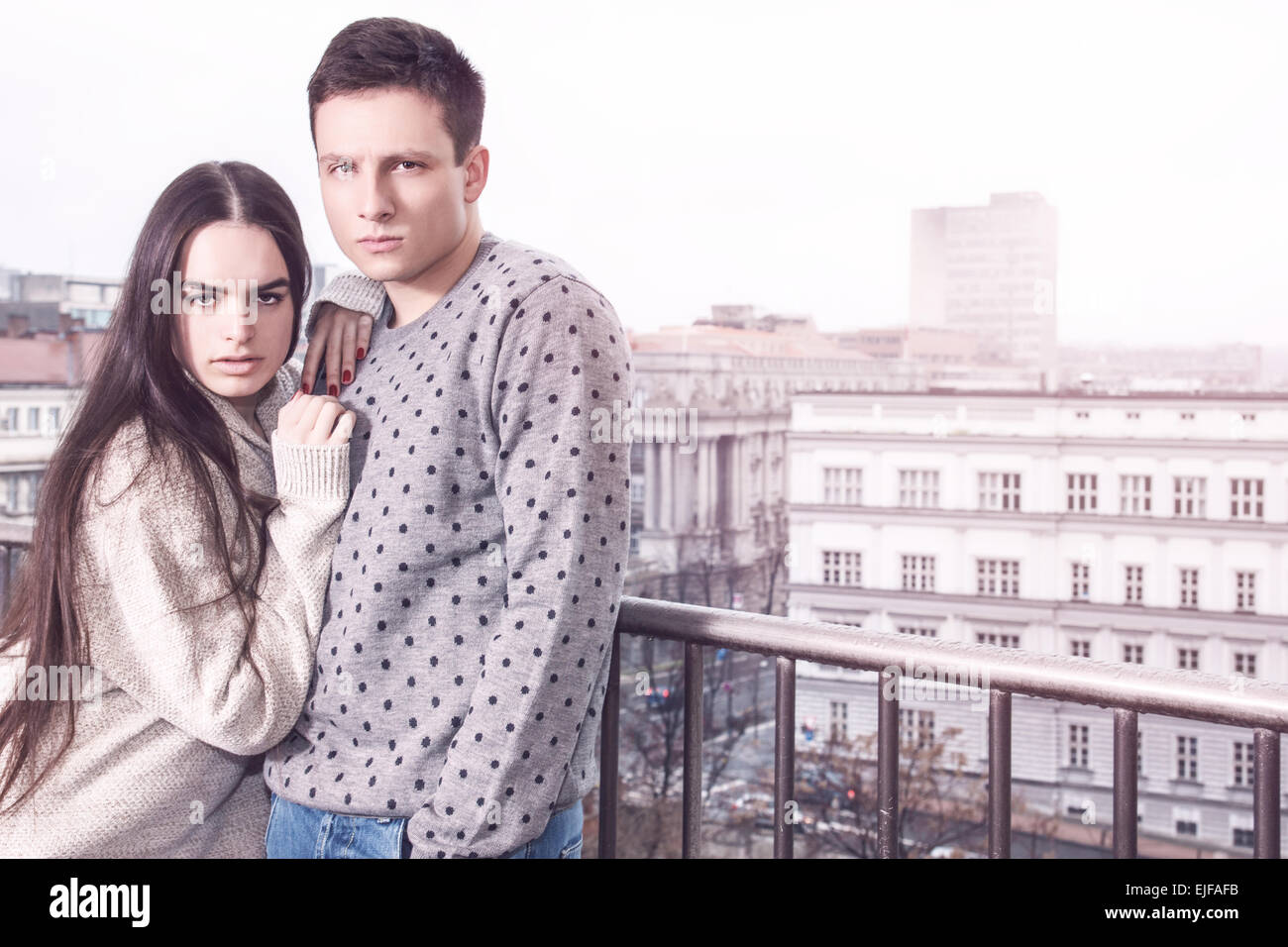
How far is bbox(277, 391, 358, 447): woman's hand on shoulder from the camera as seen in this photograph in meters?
1.10

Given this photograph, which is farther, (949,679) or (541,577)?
(949,679)

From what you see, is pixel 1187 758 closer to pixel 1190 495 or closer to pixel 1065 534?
pixel 1065 534

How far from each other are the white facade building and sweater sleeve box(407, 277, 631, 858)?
1443 cm

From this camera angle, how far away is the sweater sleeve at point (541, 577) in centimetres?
98

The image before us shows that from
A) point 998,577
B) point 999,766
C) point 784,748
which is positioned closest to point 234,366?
point 784,748

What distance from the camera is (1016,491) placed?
16688 mm

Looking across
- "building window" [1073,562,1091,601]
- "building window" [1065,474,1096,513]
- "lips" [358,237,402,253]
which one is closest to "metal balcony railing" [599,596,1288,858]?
"lips" [358,237,402,253]

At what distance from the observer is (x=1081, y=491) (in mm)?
16281

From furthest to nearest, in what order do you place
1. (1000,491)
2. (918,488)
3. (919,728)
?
(919,728), (918,488), (1000,491)

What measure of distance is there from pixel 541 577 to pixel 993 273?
57.2 ft

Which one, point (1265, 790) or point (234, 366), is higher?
point (234, 366)

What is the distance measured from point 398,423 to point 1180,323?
60.8ft

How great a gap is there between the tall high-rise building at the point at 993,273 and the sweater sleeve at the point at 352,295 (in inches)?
588
